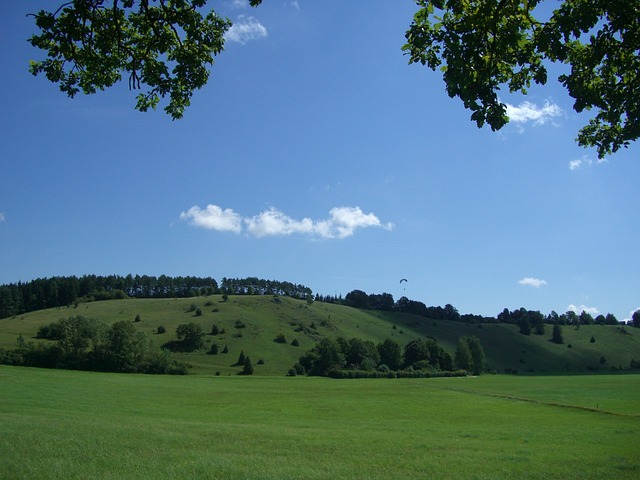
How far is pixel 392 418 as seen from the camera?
42.7 metres

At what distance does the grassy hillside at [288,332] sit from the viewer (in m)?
130

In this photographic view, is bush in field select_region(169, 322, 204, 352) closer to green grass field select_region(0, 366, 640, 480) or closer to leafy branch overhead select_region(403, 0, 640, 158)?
green grass field select_region(0, 366, 640, 480)

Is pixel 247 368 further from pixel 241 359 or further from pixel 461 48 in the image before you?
pixel 461 48

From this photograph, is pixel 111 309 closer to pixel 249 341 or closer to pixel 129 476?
pixel 249 341

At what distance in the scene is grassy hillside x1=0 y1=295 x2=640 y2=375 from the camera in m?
130

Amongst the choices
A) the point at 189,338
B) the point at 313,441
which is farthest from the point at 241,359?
the point at 313,441

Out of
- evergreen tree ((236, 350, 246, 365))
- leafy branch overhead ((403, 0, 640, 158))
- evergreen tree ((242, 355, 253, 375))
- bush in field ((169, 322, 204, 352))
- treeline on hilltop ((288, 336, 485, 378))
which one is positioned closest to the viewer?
leafy branch overhead ((403, 0, 640, 158))

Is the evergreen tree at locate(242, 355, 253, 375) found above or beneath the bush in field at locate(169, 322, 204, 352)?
beneath

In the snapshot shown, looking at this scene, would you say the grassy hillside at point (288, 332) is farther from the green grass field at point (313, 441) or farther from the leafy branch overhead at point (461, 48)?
the leafy branch overhead at point (461, 48)

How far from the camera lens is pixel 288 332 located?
15162cm

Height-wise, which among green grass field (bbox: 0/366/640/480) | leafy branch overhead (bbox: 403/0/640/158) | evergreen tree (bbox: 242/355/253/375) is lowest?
evergreen tree (bbox: 242/355/253/375)

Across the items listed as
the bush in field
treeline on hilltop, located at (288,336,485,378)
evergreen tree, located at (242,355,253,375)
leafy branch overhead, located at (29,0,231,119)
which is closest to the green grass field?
Answer: leafy branch overhead, located at (29,0,231,119)

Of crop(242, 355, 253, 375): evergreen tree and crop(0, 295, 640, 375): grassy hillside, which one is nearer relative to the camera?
crop(242, 355, 253, 375): evergreen tree

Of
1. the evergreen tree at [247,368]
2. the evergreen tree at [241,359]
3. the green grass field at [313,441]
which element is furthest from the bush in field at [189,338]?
the green grass field at [313,441]
